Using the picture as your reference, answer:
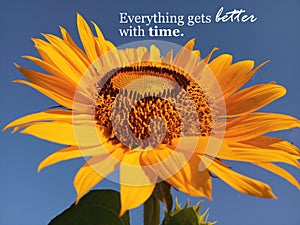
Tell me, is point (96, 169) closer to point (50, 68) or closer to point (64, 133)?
point (64, 133)

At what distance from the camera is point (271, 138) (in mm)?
555

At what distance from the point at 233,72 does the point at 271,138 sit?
0.45 ft

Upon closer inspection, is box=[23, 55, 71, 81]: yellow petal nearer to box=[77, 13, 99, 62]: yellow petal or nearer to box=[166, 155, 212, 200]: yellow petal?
box=[77, 13, 99, 62]: yellow petal

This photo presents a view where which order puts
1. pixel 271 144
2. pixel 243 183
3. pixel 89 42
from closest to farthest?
1. pixel 243 183
2. pixel 271 144
3. pixel 89 42

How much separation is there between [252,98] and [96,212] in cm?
26

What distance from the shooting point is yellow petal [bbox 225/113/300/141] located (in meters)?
0.56

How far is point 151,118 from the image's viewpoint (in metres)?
0.56

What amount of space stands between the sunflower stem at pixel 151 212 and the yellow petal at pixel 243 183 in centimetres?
6

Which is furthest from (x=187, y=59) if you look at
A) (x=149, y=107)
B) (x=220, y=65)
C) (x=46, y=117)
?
(x=46, y=117)

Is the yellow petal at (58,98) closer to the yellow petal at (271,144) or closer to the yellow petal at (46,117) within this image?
the yellow petal at (46,117)

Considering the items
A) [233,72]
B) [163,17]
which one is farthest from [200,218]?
[163,17]

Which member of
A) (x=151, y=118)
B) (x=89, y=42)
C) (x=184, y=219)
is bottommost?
(x=184, y=219)

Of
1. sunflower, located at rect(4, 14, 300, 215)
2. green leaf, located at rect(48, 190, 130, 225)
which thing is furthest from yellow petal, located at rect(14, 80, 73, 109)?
green leaf, located at rect(48, 190, 130, 225)

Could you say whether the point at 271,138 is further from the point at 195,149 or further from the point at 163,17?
the point at 163,17
